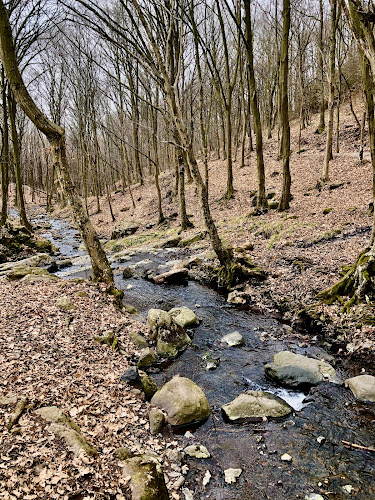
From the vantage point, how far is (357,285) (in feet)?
20.1

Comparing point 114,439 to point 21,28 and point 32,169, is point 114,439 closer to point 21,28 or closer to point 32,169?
point 21,28

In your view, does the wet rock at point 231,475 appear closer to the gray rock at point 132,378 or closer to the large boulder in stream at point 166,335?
the gray rock at point 132,378

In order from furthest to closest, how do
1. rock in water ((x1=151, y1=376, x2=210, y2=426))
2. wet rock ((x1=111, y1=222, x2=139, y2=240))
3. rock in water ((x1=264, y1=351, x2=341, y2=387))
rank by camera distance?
wet rock ((x1=111, y1=222, x2=139, y2=240)) < rock in water ((x1=264, y1=351, x2=341, y2=387)) < rock in water ((x1=151, y1=376, x2=210, y2=426))

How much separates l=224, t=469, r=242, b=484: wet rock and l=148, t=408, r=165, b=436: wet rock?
3.27 feet

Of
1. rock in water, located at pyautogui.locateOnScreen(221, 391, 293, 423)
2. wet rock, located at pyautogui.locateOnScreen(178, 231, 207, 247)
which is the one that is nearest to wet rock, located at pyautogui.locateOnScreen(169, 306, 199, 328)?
rock in water, located at pyautogui.locateOnScreen(221, 391, 293, 423)

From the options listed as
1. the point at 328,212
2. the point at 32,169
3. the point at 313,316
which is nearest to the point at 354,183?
the point at 328,212

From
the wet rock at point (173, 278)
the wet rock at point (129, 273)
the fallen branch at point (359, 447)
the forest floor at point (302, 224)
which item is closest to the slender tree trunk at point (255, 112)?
the forest floor at point (302, 224)

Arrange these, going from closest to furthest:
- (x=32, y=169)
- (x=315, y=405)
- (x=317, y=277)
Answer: (x=315, y=405) < (x=317, y=277) < (x=32, y=169)

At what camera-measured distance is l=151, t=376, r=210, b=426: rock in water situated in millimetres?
4195

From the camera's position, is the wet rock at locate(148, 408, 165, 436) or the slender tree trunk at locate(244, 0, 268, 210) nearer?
the wet rock at locate(148, 408, 165, 436)

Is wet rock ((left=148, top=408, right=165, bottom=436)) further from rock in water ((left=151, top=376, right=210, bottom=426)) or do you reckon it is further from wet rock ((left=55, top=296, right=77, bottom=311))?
wet rock ((left=55, top=296, right=77, bottom=311))

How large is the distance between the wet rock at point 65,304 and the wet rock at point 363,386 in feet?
17.1

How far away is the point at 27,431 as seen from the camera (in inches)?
122

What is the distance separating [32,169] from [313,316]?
159 ft
